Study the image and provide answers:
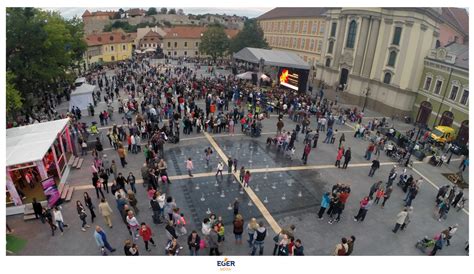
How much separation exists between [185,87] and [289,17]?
3580 cm

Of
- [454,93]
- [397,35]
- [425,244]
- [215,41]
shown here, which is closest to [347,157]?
[425,244]

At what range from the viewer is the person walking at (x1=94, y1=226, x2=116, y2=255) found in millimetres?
10641

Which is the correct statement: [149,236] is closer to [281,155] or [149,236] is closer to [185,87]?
[281,155]

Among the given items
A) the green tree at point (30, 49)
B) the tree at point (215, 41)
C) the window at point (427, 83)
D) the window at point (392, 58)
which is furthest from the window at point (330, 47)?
the green tree at point (30, 49)

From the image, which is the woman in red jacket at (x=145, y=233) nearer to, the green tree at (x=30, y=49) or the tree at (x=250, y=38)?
the green tree at (x=30, y=49)

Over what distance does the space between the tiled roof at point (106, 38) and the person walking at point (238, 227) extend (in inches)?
2375

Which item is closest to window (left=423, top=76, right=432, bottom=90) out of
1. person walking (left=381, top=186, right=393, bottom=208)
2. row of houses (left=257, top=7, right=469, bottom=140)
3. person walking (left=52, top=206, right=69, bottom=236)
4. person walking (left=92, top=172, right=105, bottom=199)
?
row of houses (left=257, top=7, right=469, bottom=140)

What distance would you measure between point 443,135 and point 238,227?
23.0 metres

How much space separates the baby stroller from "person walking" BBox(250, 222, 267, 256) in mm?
6295

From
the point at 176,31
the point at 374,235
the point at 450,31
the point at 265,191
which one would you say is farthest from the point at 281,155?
the point at 176,31

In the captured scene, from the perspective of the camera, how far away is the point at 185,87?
3331 cm

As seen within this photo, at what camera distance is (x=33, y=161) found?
42.2 feet

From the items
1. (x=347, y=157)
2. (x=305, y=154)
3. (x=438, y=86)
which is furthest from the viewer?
(x=438, y=86)

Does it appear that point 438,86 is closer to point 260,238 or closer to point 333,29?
point 333,29
